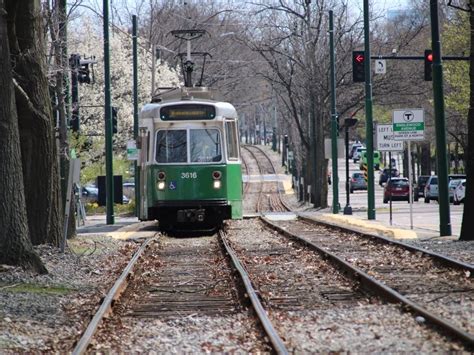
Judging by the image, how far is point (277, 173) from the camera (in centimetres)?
10250

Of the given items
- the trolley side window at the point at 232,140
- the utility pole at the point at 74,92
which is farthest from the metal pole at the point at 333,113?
the trolley side window at the point at 232,140

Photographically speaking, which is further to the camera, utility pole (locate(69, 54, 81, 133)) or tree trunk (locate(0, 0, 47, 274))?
utility pole (locate(69, 54, 81, 133))

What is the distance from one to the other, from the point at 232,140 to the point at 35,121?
30.5 feet

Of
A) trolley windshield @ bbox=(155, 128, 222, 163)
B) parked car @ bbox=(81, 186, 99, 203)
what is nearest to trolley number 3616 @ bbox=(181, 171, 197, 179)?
trolley windshield @ bbox=(155, 128, 222, 163)

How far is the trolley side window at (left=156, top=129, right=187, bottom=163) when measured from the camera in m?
27.8

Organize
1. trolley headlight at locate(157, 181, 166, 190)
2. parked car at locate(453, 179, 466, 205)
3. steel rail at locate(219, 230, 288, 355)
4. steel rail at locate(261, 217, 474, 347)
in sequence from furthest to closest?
parked car at locate(453, 179, 466, 205) → trolley headlight at locate(157, 181, 166, 190) → steel rail at locate(261, 217, 474, 347) → steel rail at locate(219, 230, 288, 355)

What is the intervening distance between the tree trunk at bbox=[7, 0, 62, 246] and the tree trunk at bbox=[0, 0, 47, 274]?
2.65m

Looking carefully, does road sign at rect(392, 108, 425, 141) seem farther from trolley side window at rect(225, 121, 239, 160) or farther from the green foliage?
the green foliage

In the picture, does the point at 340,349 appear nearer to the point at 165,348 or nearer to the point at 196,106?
the point at 165,348

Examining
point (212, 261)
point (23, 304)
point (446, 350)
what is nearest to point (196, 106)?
point (212, 261)

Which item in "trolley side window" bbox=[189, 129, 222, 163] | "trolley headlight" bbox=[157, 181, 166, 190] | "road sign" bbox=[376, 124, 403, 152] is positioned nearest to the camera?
"trolley side window" bbox=[189, 129, 222, 163]

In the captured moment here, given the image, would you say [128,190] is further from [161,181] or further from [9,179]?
[9,179]

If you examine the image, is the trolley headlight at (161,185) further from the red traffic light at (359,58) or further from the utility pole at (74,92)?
the red traffic light at (359,58)

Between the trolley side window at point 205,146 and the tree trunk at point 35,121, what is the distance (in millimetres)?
7748
